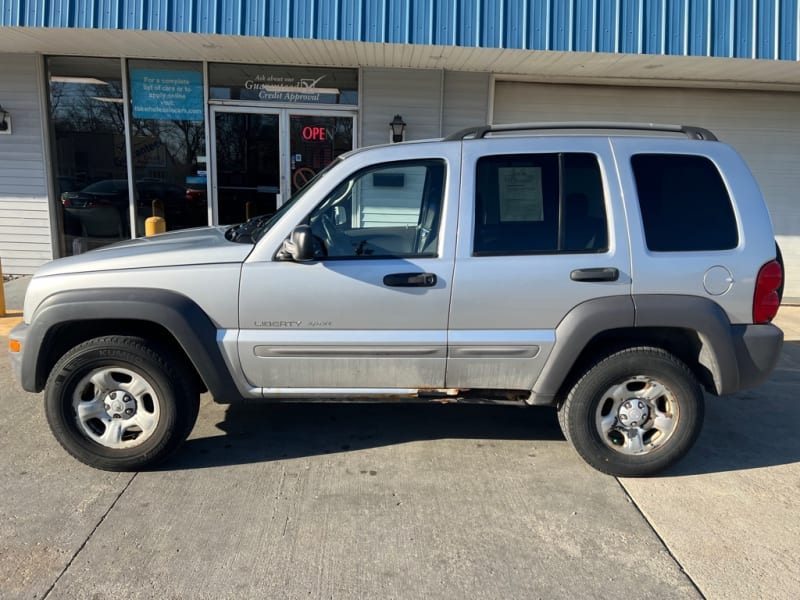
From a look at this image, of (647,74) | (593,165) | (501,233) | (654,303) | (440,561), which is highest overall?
(647,74)

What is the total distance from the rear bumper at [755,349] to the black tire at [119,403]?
10.4ft

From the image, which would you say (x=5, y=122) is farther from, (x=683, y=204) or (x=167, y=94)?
(x=683, y=204)

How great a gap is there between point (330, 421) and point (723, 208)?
2888mm

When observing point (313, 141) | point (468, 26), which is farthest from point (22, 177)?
point (468, 26)

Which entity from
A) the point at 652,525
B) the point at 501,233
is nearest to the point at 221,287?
the point at 501,233

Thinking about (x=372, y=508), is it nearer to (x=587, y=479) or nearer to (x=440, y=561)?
(x=440, y=561)

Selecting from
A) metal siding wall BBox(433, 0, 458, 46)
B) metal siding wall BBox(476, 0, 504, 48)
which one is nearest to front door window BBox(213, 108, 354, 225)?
metal siding wall BBox(433, 0, 458, 46)

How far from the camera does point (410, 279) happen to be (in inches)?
132

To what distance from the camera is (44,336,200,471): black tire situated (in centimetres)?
337

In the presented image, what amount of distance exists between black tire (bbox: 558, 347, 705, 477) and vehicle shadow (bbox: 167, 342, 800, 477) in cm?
28

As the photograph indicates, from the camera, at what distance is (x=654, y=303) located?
3.36 metres

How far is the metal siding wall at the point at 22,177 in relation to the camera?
8.45 metres

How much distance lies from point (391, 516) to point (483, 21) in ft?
18.9

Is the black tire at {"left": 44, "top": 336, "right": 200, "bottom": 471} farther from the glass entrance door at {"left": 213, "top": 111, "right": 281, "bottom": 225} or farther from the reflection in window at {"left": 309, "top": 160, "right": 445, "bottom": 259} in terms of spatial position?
the glass entrance door at {"left": 213, "top": 111, "right": 281, "bottom": 225}
